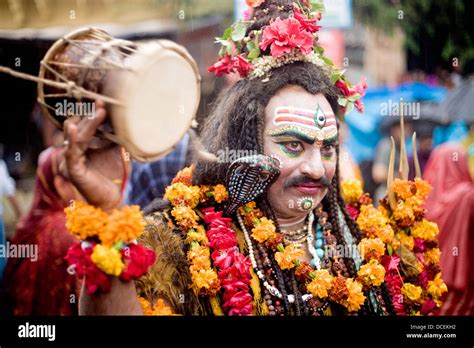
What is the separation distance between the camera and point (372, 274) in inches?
149

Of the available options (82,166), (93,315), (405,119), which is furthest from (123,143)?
(405,119)

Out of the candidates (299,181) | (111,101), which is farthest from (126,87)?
(299,181)

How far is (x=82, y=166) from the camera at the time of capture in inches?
117

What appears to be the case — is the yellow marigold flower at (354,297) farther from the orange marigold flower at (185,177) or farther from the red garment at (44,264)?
the red garment at (44,264)

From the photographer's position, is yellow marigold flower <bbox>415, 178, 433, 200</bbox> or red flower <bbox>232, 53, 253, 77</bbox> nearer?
red flower <bbox>232, 53, 253, 77</bbox>

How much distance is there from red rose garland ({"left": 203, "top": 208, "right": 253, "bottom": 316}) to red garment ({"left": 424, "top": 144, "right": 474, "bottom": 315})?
1.73m

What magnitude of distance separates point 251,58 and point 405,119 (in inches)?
50.4

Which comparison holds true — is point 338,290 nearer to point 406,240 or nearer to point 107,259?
point 406,240

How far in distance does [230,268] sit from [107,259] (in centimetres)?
75

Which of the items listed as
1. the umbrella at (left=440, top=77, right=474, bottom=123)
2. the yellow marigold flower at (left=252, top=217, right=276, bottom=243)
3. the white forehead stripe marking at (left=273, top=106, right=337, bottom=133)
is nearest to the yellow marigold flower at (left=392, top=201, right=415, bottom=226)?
the white forehead stripe marking at (left=273, top=106, right=337, bottom=133)

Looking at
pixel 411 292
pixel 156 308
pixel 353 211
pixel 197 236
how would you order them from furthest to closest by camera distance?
pixel 353 211 → pixel 411 292 → pixel 197 236 → pixel 156 308

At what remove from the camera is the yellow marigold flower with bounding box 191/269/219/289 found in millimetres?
3470

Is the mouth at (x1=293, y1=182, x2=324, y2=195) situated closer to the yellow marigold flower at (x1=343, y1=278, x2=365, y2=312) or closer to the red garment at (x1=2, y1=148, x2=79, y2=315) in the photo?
the yellow marigold flower at (x1=343, y1=278, x2=365, y2=312)

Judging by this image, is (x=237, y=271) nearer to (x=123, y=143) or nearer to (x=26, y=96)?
(x=123, y=143)
